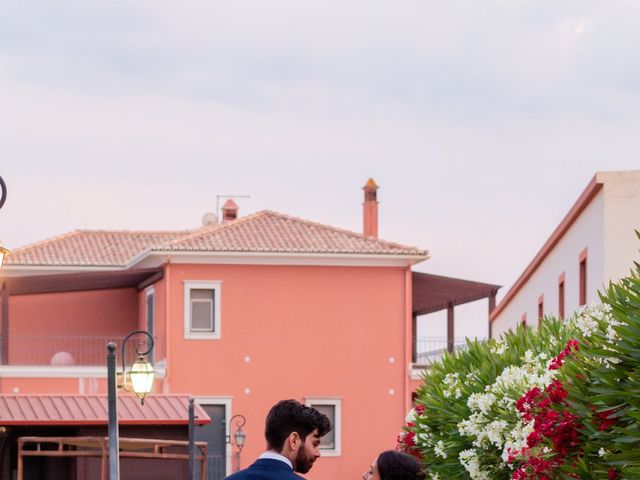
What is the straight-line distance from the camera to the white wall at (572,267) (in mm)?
30250

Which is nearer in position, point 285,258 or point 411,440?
point 411,440

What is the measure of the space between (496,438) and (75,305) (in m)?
33.1

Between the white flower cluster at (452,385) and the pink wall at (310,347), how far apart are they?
24.8m

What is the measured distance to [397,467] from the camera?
8.32 meters

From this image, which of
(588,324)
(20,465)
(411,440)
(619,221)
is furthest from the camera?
(619,221)

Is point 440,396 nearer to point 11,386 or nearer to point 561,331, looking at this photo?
point 561,331

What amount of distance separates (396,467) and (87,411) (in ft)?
66.4

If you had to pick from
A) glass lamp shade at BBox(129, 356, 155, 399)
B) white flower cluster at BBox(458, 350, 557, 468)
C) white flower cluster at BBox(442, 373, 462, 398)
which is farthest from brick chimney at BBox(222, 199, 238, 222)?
white flower cluster at BBox(458, 350, 557, 468)

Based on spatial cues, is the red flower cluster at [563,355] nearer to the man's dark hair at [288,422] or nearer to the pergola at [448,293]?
the man's dark hair at [288,422]

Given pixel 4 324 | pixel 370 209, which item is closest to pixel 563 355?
pixel 4 324

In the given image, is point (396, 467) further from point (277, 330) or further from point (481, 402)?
point (277, 330)

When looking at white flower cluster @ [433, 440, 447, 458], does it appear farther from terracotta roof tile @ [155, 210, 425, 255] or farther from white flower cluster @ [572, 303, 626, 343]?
terracotta roof tile @ [155, 210, 425, 255]

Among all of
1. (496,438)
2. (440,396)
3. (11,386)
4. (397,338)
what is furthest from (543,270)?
(496,438)

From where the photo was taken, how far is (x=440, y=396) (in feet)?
67.9
